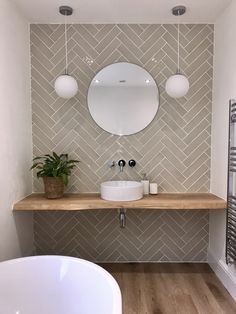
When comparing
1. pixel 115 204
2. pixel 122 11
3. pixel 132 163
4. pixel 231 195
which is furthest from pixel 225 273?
pixel 122 11

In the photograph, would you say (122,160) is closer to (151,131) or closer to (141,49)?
(151,131)

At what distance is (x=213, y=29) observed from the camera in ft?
8.23

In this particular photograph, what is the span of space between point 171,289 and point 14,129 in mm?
1910

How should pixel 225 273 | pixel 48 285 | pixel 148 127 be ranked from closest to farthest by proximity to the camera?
pixel 48 285
pixel 225 273
pixel 148 127


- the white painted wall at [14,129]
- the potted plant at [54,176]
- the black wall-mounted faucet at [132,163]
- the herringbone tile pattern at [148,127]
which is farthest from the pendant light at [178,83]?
the white painted wall at [14,129]

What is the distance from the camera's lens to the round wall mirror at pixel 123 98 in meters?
2.55

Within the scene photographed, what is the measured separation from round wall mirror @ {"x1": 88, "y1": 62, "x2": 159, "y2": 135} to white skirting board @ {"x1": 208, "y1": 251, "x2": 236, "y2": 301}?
1459 mm

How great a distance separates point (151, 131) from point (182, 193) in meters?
0.70

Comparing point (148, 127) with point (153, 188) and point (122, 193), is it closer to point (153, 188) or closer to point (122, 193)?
point (153, 188)

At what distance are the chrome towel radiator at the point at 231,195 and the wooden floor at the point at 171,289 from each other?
1.03ft

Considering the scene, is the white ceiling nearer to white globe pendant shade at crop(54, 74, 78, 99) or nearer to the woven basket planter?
white globe pendant shade at crop(54, 74, 78, 99)

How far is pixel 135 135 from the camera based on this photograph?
2586 millimetres

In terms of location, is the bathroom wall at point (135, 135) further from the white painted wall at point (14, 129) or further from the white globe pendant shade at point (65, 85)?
the white globe pendant shade at point (65, 85)

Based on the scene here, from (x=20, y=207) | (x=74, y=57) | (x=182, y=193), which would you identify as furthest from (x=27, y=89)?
(x=182, y=193)
